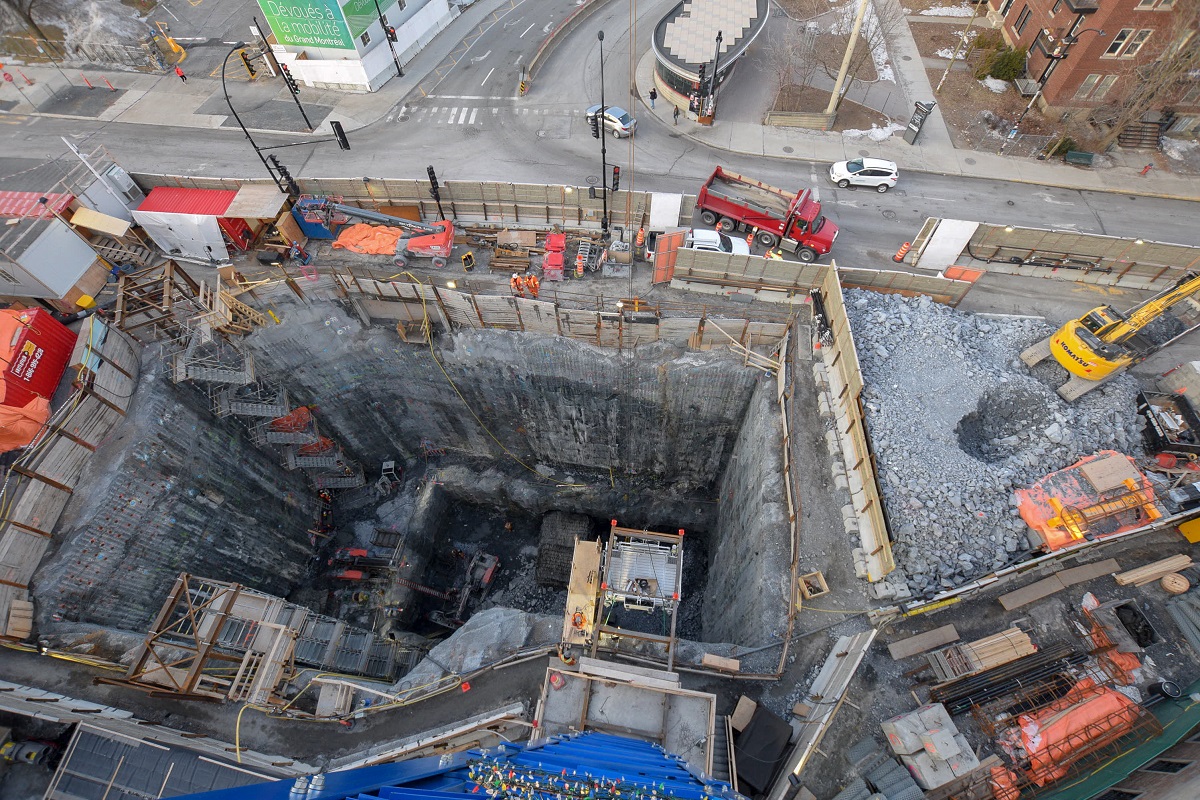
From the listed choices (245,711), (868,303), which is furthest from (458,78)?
(245,711)

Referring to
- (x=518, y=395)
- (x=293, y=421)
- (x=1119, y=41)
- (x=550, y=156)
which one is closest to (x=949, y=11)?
(x=1119, y=41)


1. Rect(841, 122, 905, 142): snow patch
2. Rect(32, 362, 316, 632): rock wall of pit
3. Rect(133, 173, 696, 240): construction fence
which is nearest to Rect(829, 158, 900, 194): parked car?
Rect(841, 122, 905, 142): snow patch

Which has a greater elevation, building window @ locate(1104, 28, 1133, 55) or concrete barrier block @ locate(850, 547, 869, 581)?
building window @ locate(1104, 28, 1133, 55)

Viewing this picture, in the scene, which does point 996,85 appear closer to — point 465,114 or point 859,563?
point 465,114

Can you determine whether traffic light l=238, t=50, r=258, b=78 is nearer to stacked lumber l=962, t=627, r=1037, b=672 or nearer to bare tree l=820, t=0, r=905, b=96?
bare tree l=820, t=0, r=905, b=96

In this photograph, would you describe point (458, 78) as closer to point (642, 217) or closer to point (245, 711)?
point (642, 217)
